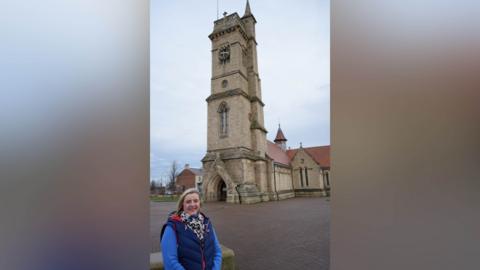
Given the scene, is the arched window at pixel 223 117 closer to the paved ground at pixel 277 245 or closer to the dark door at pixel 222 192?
the dark door at pixel 222 192

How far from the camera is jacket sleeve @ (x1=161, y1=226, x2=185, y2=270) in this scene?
5.27 ft

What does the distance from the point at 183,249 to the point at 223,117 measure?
1876 cm

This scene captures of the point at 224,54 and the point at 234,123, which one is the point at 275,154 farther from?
the point at 224,54

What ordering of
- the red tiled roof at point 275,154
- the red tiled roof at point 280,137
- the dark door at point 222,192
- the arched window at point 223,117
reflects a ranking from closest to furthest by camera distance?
the dark door at point 222,192, the arched window at point 223,117, the red tiled roof at point 275,154, the red tiled roof at point 280,137

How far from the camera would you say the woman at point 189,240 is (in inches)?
64.9

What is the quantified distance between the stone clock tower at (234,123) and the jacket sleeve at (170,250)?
52.7 ft

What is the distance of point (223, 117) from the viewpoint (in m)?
20.3

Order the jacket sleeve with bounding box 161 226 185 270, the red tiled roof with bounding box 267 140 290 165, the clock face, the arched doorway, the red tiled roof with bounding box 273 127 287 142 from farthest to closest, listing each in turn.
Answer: the red tiled roof with bounding box 273 127 287 142, the red tiled roof with bounding box 267 140 290 165, the clock face, the arched doorway, the jacket sleeve with bounding box 161 226 185 270

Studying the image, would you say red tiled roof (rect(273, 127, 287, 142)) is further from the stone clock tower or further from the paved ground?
the paved ground

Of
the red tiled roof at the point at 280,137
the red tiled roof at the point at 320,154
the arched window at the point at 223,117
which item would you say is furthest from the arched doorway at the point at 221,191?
the red tiled roof at the point at 280,137

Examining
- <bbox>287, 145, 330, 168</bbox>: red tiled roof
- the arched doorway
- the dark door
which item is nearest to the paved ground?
the arched doorway

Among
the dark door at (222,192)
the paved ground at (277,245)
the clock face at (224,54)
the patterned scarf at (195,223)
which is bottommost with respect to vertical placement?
the dark door at (222,192)

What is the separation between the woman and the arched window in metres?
18.0

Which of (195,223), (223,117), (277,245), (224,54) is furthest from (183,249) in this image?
(224,54)
